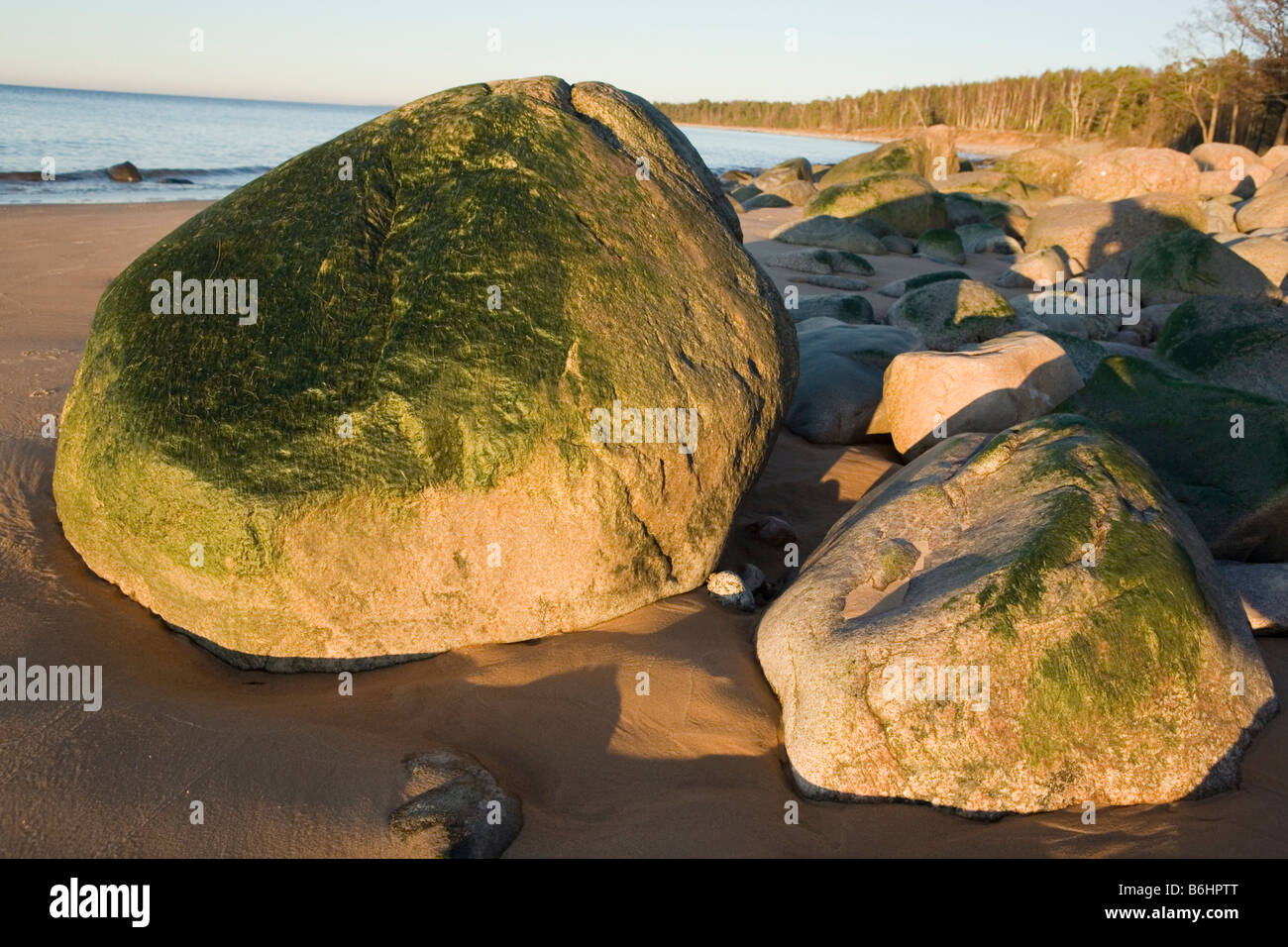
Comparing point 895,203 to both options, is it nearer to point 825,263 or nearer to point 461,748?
point 825,263

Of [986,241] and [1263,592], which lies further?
[986,241]

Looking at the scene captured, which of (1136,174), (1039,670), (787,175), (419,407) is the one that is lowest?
(1039,670)

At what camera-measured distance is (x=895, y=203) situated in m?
18.2

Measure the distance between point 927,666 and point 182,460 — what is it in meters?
3.01

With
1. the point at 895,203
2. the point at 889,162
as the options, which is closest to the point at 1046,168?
the point at 889,162

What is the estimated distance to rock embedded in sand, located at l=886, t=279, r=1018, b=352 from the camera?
904 cm

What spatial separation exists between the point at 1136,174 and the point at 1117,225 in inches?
288

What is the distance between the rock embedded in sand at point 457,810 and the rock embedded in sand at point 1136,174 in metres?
21.5

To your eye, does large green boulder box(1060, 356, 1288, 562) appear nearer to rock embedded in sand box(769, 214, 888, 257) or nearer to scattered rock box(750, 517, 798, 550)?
scattered rock box(750, 517, 798, 550)

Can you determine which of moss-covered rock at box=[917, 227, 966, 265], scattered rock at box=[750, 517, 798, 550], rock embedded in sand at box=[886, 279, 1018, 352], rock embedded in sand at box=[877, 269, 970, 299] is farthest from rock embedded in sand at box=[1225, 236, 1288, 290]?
scattered rock at box=[750, 517, 798, 550]
